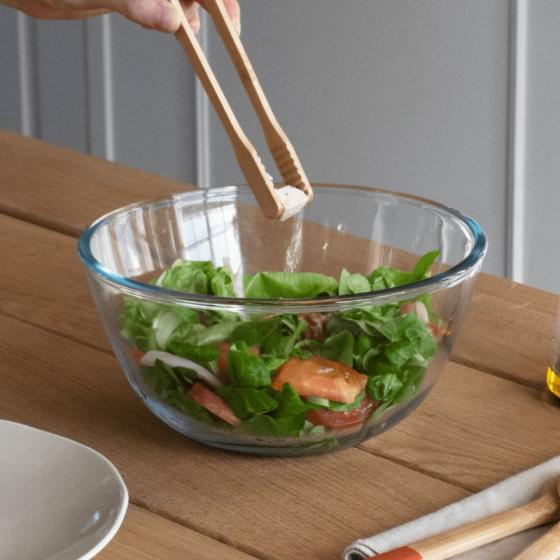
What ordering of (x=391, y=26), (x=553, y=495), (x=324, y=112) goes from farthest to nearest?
(x=324, y=112) < (x=391, y=26) < (x=553, y=495)

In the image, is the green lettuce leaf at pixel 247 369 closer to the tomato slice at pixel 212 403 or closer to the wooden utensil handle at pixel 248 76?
the tomato slice at pixel 212 403

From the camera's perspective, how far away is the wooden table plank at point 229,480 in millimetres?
847

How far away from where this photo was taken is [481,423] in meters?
0.99

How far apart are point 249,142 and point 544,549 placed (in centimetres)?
35

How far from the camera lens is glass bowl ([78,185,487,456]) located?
2.86 feet

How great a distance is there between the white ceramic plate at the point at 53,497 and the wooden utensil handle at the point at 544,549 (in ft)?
0.82

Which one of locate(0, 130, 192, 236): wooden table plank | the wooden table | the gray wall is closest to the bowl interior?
the wooden table

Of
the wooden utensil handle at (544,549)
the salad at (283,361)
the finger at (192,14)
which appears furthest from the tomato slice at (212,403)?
the finger at (192,14)

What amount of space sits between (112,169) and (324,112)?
1.35 meters

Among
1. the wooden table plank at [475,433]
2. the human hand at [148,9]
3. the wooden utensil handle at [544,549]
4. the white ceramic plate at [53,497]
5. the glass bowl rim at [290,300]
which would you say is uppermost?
the human hand at [148,9]

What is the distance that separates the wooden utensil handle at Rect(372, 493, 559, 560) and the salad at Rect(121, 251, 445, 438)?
12cm

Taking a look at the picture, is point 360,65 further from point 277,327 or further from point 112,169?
point 277,327

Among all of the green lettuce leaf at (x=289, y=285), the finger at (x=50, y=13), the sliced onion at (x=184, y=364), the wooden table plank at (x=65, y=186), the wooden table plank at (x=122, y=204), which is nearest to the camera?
the sliced onion at (x=184, y=364)

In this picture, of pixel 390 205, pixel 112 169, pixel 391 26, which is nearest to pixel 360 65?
pixel 391 26
